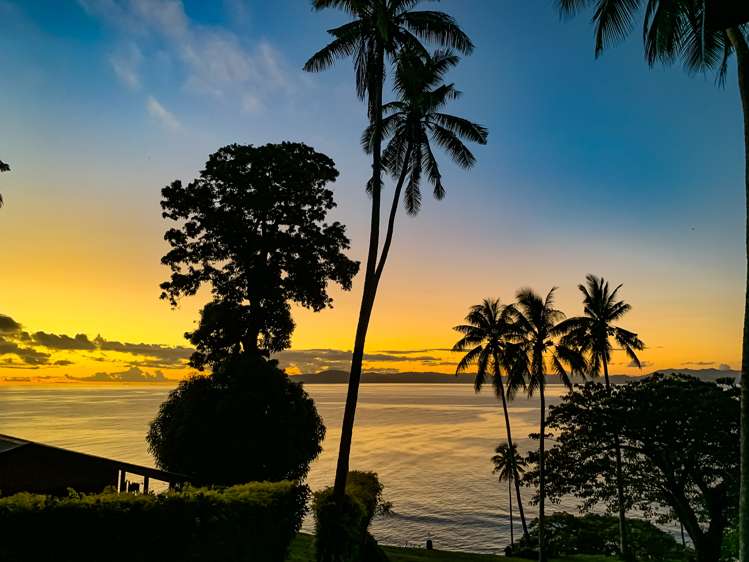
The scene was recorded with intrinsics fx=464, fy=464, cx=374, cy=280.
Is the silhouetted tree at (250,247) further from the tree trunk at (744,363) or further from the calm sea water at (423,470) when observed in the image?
the calm sea water at (423,470)

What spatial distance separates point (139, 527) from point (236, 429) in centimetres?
1371

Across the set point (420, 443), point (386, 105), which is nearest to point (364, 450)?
point (420, 443)

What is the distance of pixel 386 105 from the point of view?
19.0 m

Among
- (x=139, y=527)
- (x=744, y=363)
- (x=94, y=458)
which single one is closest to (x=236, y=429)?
(x=94, y=458)

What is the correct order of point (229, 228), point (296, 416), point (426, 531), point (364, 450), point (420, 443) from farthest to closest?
point (420, 443) < point (364, 450) < point (426, 531) < point (229, 228) < point (296, 416)

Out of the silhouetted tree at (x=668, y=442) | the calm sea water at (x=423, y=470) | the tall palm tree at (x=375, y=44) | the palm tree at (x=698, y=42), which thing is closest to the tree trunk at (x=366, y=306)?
the tall palm tree at (x=375, y=44)

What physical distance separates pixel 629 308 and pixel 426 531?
29531 millimetres

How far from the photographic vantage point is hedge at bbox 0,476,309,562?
331 inches

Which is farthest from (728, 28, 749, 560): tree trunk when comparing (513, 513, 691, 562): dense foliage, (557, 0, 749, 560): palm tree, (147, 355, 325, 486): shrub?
(513, 513, 691, 562): dense foliage

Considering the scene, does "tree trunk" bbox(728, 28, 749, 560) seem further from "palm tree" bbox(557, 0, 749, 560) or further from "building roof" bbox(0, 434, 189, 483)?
"building roof" bbox(0, 434, 189, 483)

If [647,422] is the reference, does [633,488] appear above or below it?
below

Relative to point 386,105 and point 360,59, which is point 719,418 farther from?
point 360,59

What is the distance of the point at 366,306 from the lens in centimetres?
1641

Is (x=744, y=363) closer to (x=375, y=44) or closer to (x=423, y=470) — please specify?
(x=375, y=44)
